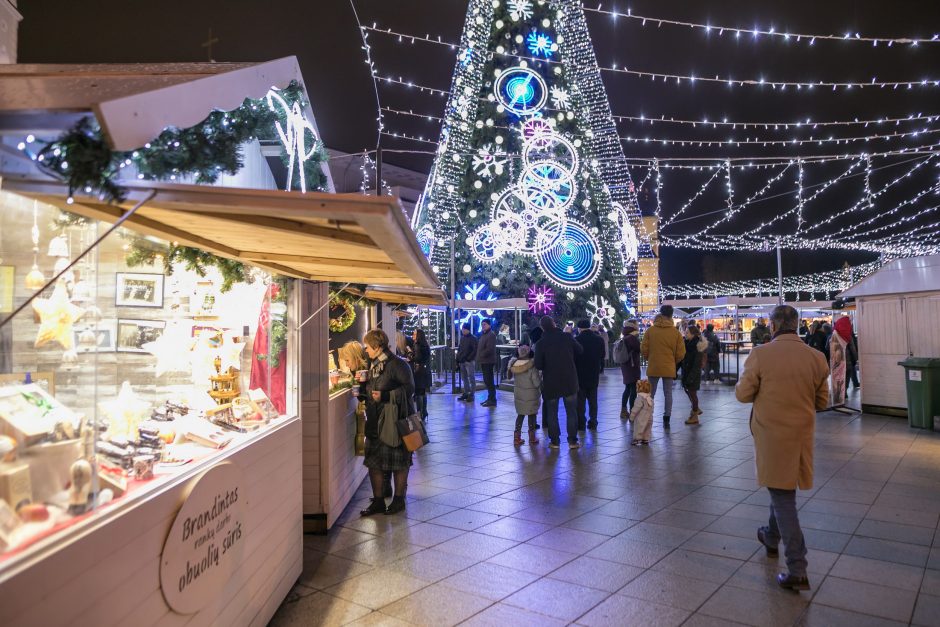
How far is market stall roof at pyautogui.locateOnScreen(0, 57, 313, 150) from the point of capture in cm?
219

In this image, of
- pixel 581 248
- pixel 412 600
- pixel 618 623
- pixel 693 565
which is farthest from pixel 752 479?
pixel 581 248

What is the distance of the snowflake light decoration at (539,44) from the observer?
2117 centimetres

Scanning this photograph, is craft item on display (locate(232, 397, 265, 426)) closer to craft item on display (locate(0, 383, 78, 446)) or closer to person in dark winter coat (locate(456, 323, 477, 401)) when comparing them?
craft item on display (locate(0, 383, 78, 446))

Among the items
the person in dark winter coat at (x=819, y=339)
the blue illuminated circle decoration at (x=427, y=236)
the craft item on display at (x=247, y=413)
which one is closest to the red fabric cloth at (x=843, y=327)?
the person in dark winter coat at (x=819, y=339)

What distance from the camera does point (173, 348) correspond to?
4344 millimetres

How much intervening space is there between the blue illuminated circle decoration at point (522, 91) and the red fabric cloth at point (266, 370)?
17.4 meters

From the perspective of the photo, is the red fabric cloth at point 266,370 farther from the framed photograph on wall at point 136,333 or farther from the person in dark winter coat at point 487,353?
the person in dark winter coat at point 487,353

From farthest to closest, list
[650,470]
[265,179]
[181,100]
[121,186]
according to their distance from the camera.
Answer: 1. [650,470]
2. [265,179]
3. [181,100]
4. [121,186]

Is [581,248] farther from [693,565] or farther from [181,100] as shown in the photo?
[181,100]

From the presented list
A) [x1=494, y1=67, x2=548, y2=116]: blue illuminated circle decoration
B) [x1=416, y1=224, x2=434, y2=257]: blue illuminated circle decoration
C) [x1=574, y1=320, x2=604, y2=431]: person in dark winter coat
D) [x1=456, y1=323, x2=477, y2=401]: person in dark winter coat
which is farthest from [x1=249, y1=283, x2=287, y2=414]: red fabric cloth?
[x1=494, y1=67, x2=548, y2=116]: blue illuminated circle decoration

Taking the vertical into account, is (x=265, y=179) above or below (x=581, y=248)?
below

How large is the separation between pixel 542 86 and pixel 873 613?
19.4 metres

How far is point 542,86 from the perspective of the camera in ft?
68.7

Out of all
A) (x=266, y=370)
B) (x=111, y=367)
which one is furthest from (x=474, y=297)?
(x=111, y=367)
